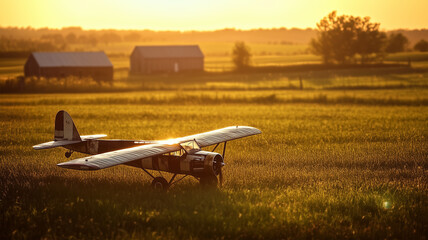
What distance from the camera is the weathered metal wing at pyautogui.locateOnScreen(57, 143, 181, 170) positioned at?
34.2 feet

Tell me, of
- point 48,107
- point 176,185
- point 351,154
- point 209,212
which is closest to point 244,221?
point 209,212

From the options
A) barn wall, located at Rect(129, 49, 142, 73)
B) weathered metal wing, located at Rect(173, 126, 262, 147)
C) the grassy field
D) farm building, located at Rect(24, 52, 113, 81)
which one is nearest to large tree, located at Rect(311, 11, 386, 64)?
barn wall, located at Rect(129, 49, 142, 73)

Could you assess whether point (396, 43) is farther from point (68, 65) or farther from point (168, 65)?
point (68, 65)

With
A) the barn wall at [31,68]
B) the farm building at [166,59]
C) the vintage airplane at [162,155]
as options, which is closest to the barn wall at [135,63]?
the farm building at [166,59]

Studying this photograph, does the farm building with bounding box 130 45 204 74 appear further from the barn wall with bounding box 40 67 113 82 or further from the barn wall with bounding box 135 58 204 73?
the barn wall with bounding box 40 67 113 82

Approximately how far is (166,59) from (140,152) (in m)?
84.5

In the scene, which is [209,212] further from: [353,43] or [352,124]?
[353,43]

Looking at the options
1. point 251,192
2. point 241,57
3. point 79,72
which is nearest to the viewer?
point 251,192

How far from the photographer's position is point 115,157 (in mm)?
11250

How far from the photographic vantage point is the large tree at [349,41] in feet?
333

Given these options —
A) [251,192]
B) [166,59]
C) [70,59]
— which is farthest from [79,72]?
[251,192]

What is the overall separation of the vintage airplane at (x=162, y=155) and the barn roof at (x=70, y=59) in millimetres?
60266

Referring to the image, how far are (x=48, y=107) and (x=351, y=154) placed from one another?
2693cm

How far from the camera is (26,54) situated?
86.6 meters
